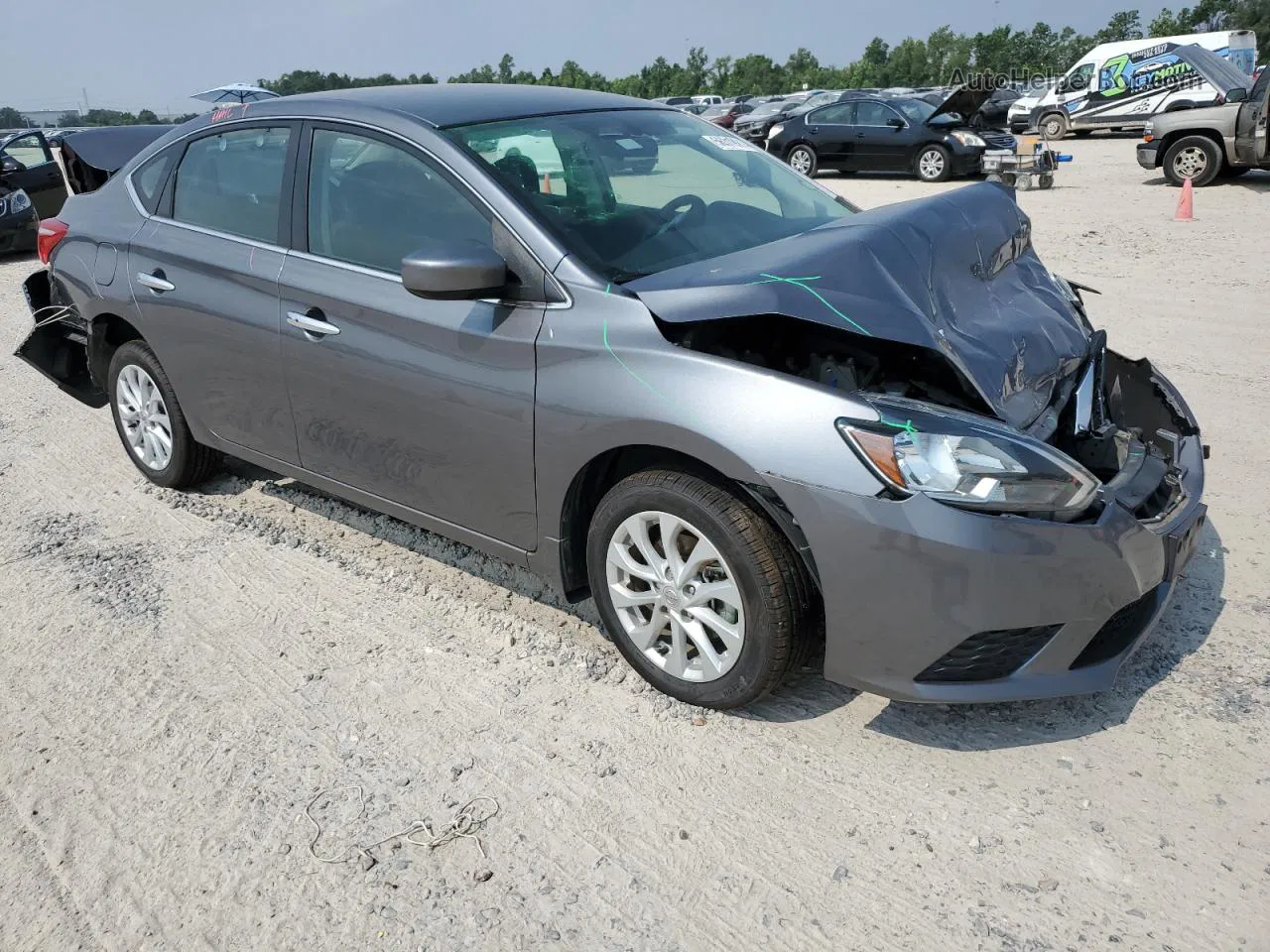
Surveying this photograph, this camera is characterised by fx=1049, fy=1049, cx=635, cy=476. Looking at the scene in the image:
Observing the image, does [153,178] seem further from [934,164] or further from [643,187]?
[934,164]

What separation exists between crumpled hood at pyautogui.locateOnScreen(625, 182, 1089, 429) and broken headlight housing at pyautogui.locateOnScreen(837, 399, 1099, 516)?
29 cm

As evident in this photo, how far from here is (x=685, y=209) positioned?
3691 millimetres

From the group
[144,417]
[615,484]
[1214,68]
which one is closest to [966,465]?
[615,484]

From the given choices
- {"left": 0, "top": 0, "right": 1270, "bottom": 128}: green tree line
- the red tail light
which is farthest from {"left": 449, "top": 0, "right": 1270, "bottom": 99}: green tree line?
the red tail light

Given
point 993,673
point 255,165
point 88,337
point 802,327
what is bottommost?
point 993,673

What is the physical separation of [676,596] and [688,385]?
0.63 m

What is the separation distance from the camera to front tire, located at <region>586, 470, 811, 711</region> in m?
2.84

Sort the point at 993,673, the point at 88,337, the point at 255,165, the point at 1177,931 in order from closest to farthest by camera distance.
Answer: the point at 1177,931 → the point at 993,673 → the point at 255,165 → the point at 88,337

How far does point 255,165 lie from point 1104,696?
3568 mm

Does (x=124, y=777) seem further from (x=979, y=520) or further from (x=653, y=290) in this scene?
(x=979, y=520)

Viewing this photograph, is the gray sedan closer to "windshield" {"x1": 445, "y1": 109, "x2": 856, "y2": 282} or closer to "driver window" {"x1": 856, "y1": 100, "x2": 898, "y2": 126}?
"windshield" {"x1": 445, "y1": 109, "x2": 856, "y2": 282}

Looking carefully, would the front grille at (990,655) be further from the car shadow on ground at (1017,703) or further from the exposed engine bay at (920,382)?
the exposed engine bay at (920,382)

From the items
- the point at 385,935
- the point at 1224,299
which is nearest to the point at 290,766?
the point at 385,935

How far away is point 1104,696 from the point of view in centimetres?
313
